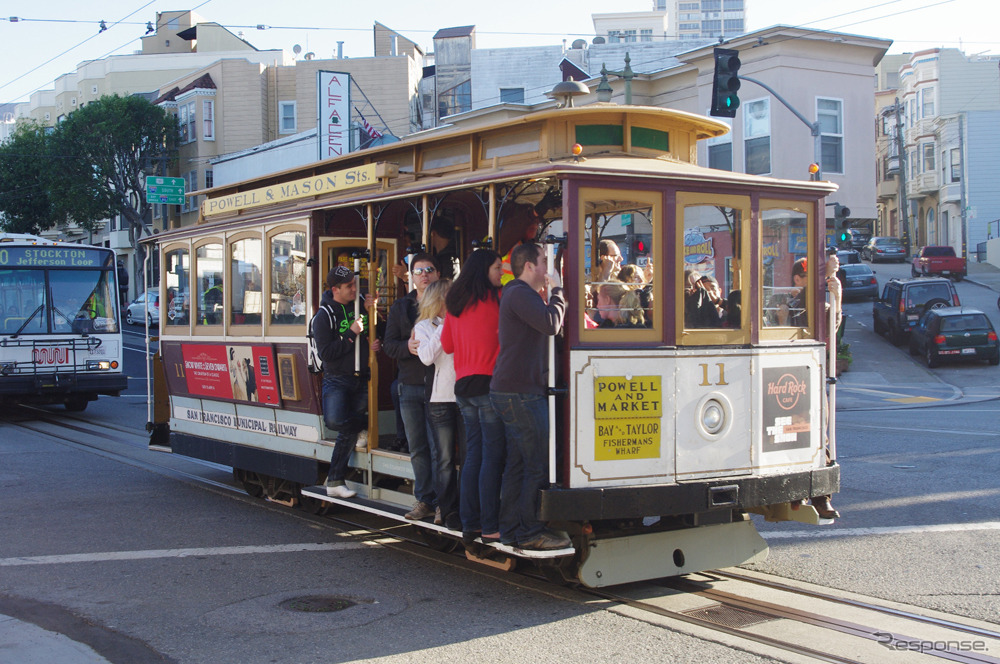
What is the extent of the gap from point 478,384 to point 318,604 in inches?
66.8

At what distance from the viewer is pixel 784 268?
670 centimetres

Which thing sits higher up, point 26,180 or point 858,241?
point 26,180

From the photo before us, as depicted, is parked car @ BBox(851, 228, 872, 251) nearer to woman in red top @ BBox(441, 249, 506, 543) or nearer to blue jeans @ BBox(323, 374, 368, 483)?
blue jeans @ BBox(323, 374, 368, 483)

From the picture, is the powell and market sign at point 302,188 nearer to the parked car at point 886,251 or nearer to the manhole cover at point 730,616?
the manhole cover at point 730,616

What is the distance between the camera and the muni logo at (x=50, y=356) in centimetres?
1544

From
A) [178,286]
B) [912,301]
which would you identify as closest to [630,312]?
[178,286]

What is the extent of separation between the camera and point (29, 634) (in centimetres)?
551

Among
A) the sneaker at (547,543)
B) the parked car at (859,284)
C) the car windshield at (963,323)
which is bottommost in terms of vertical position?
the sneaker at (547,543)

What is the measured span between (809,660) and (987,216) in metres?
52.7

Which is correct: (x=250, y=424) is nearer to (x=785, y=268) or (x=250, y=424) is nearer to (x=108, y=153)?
(x=785, y=268)

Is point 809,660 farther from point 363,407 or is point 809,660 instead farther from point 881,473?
point 881,473

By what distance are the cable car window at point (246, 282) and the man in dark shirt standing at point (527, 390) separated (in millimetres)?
3862

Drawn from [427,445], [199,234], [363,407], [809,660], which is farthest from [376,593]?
[199,234]

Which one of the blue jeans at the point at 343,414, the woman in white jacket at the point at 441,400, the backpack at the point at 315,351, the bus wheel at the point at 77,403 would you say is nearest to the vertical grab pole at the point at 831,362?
the woman in white jacket at the point at 441,400
